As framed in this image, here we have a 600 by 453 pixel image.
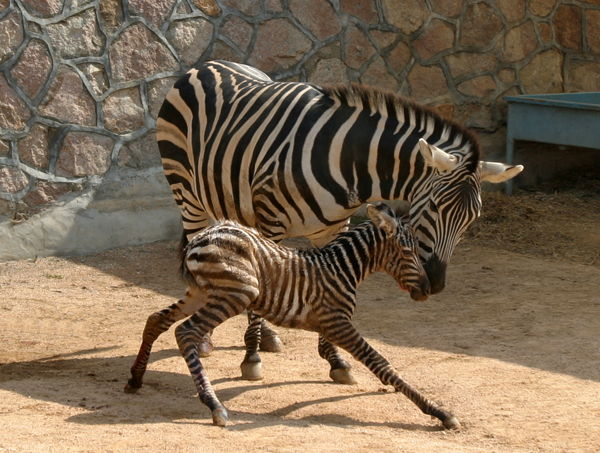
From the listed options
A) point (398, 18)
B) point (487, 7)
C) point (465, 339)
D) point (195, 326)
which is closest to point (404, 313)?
point (465, 339)

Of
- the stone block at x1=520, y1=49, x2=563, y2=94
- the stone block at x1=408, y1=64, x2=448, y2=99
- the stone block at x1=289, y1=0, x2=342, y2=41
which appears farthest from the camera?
the stone block at x1=520, y1=49, x2=563, y2=94

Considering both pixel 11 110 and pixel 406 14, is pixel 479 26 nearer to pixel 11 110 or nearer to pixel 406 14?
pixel 406 14

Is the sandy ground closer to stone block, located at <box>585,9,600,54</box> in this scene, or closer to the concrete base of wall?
the concrete base of wall

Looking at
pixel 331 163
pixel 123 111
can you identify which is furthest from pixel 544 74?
pixel 331 163

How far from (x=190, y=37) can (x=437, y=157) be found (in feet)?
14.7

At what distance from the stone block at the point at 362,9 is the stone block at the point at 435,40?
697mm

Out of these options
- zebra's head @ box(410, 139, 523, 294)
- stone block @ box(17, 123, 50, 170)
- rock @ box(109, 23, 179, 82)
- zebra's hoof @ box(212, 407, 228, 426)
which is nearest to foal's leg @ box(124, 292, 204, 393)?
zebra's hoof @ box(212, 407, 228, 426)

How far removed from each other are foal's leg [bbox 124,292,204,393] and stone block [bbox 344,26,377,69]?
538cm

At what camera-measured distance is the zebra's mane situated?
530 cm

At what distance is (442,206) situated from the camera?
198 inches

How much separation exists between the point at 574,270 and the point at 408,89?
10.8 ft

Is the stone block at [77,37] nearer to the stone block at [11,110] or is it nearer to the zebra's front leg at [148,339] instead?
the stone block at [11,110]

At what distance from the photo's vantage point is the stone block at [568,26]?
11.0m

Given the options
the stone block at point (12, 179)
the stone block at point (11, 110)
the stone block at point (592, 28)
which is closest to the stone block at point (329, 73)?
the stone block at point (11, 110)
